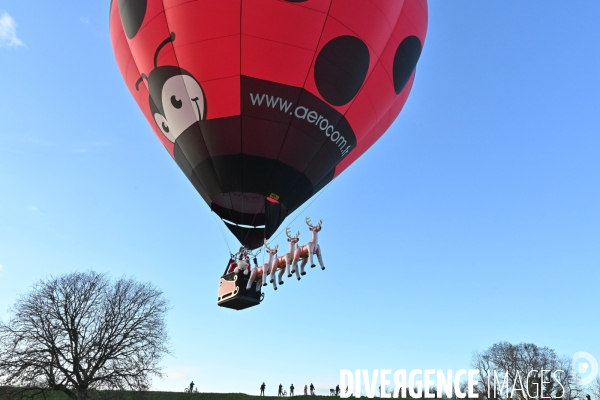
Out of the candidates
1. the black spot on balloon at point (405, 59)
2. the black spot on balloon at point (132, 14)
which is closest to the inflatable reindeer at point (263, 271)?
the black spot on balloon at point (405, 59)

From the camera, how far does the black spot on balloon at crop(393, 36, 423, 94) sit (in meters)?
13.3

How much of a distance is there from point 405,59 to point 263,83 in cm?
430

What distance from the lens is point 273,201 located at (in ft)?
41.0

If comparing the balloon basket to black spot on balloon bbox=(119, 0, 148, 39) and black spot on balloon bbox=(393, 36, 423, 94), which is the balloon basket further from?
black spot on balloon bbox=(393, 36, 423, 94)

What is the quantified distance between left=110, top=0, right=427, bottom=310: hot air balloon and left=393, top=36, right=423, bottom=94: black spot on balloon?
5 cm

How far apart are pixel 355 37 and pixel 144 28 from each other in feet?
16.2

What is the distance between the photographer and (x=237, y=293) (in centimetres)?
1160

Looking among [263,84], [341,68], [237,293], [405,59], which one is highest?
[405,59]

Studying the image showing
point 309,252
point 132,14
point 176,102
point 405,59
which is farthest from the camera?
point 405,59

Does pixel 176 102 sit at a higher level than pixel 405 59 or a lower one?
lower

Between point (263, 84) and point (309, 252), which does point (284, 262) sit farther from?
point (263, 84)

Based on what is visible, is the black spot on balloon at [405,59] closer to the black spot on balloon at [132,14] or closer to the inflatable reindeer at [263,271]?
the inflatable reindeer at [263,271]

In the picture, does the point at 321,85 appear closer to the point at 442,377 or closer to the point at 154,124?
the point at 154,124

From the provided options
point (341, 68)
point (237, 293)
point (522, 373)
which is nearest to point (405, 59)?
point (341, 68)
